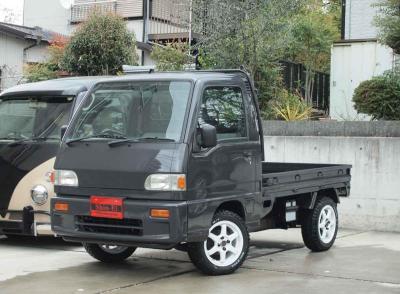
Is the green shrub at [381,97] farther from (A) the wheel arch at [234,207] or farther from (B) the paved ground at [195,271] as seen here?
(A) the wheel arch at [234,207]

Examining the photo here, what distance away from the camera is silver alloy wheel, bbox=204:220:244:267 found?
738cm

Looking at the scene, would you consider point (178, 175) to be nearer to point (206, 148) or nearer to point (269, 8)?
point (206, 148)

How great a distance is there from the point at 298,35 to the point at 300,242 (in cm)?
1365

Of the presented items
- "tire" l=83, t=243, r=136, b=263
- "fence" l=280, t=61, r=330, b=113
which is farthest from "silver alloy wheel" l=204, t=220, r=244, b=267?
"fence" l=280, t=61, r=330, b=113

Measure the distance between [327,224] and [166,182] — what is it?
3247mm

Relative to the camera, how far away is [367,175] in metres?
11.3

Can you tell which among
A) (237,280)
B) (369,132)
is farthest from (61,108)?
(369,132)

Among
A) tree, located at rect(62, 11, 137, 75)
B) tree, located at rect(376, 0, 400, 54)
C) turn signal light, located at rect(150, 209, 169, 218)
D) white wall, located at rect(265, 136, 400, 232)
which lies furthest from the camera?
tree, located at rect(62, 11, 137, 75)

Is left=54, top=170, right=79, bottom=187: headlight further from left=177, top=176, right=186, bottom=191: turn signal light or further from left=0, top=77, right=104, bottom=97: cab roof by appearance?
left=0, top=77, right=104, bottom=97: cab roof

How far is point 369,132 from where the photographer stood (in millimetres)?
11422

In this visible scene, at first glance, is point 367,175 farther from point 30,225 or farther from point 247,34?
point 30,225

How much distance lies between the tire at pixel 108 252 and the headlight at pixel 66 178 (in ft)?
3.34

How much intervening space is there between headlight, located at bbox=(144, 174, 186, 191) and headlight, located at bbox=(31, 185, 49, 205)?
253 centimetres

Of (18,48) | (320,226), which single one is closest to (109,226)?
(320,226)
